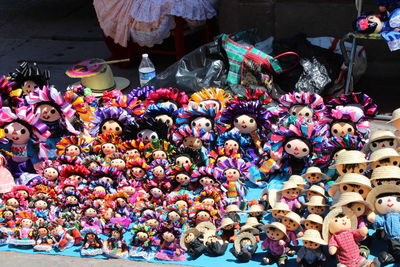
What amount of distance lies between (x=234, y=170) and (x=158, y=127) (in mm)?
747

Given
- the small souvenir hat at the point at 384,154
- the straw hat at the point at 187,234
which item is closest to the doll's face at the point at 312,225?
the small souvenir hat at the point at 384,154

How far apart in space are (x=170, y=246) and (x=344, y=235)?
3.64 feet

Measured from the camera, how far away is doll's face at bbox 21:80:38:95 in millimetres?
4730

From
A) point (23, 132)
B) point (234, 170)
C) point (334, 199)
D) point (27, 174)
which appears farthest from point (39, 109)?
point (334, 199)

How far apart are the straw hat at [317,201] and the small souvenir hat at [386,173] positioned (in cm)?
34

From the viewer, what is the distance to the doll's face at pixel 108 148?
4281 millimetres

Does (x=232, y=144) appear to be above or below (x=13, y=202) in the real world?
above

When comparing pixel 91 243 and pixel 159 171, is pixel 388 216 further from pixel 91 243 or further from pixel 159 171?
pixel 91 243

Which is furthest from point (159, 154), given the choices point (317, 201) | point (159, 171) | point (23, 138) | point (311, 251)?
point (311, 251)

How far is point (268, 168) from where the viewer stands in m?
4.29

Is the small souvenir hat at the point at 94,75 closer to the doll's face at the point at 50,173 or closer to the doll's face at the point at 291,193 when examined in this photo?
the doll's face at the point at 50,173

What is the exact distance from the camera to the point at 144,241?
3.70 metres

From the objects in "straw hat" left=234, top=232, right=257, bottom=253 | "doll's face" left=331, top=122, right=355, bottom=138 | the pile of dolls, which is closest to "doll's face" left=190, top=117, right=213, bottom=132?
the pile of dolls

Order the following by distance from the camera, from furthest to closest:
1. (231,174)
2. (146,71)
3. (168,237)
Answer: (146,71) < (231,174) < (168,237)
